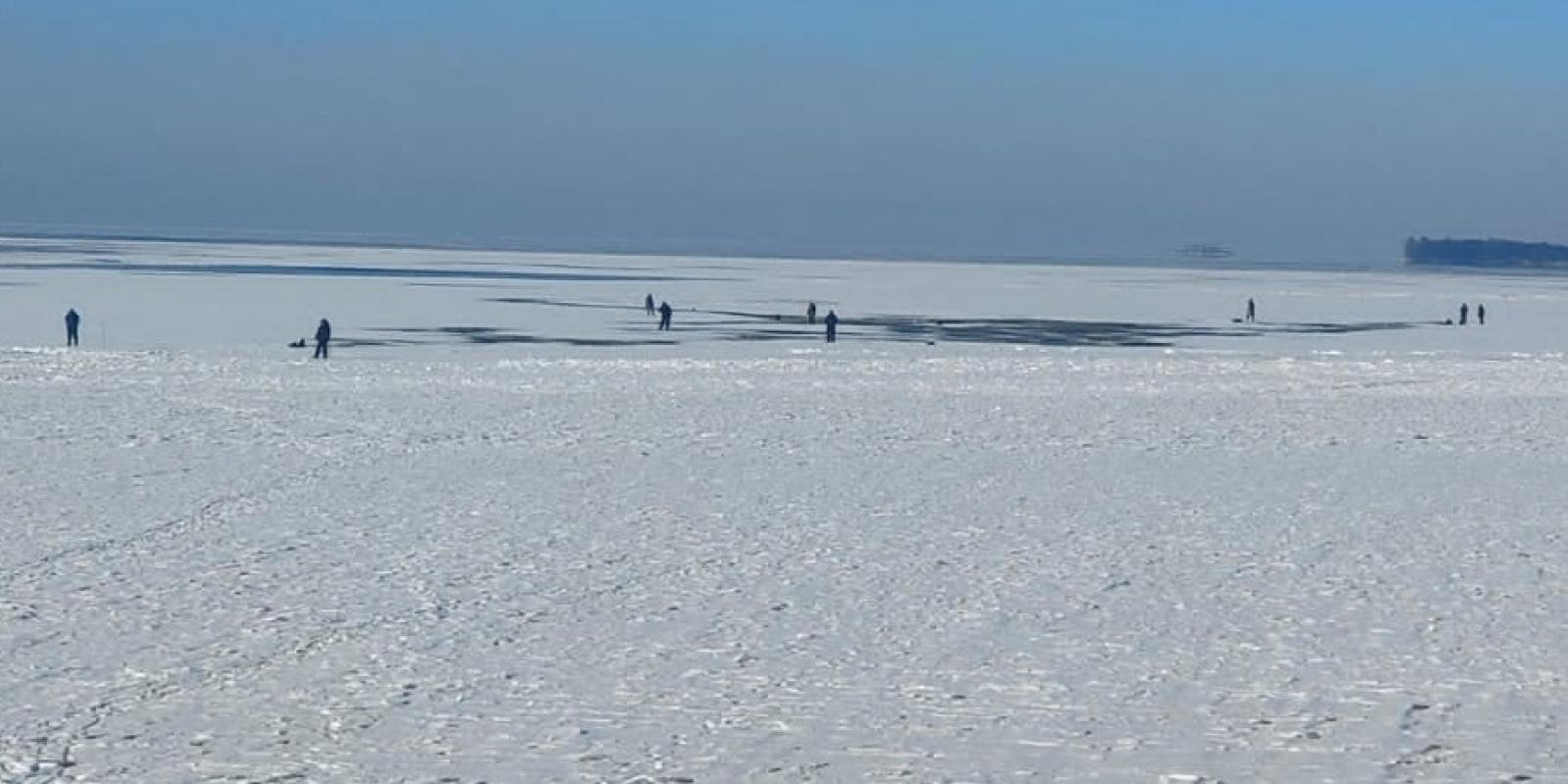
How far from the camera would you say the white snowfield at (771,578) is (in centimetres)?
762

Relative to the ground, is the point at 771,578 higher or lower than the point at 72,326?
lower

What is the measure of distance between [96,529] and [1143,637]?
261 inches

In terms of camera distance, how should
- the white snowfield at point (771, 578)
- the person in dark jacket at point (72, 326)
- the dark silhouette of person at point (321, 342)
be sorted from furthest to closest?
the person in dark jacket at point (72, 326) → the dark silhouette of person at point (321, 342) → the white snowfield at point (771, 578)

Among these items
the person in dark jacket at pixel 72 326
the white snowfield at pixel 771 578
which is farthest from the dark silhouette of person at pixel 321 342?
the person in dark jacket at pixel 72 326

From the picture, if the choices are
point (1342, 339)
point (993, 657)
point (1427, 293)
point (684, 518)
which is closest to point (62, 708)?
point (993, 657)

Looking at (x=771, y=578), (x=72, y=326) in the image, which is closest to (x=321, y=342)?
(x=72, y=326)

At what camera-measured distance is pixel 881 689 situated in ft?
27.9

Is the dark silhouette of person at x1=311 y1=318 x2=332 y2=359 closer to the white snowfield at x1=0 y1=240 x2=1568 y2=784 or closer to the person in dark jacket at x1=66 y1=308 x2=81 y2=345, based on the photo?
the white snowfield at x1=0 y1=240 x2=1568 y2=784

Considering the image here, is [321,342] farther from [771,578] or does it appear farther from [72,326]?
[771,578]

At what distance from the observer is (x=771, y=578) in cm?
1116

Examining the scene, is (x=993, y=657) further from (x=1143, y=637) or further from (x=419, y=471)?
(x=419, y=471)

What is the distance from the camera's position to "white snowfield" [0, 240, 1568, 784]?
7625 millimetres

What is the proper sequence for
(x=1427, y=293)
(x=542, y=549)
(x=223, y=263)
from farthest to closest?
1. (x=223, y=263)
2. (x=1427, y=293)
3. (x=542, y=549)

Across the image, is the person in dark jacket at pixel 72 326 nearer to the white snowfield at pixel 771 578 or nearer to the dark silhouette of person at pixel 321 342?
the dark silhouette of person at pixel 321 342
